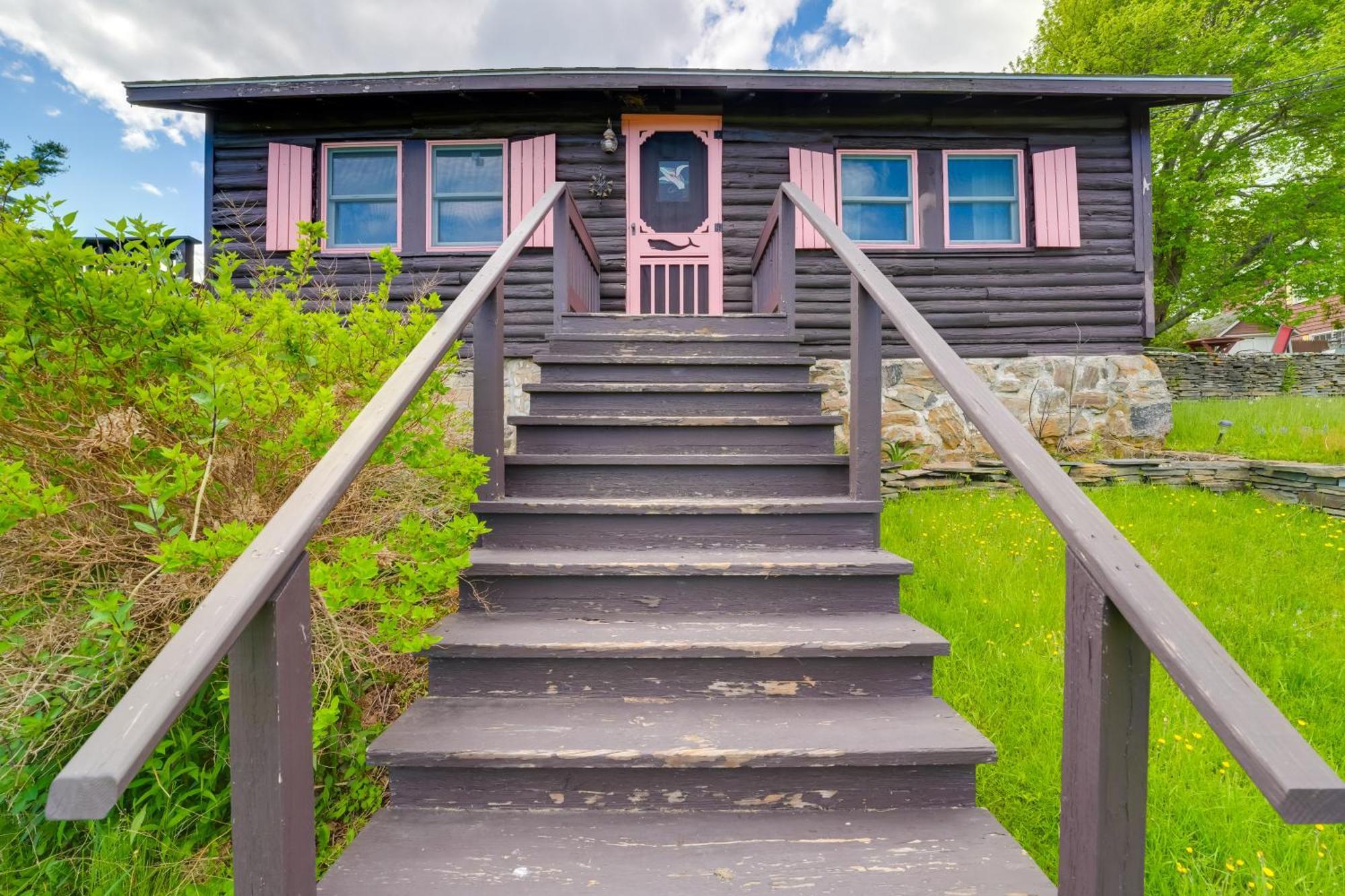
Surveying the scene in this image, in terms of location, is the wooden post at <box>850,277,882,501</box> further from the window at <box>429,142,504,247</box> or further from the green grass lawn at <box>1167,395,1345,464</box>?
the green grass lawn at <box>1167,395,1345,464</box>

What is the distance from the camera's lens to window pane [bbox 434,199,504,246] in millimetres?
5523

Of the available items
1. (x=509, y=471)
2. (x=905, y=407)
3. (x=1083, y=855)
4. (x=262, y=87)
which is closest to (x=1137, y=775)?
(x=1083, y=855)

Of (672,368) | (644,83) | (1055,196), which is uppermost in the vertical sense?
(644,83)

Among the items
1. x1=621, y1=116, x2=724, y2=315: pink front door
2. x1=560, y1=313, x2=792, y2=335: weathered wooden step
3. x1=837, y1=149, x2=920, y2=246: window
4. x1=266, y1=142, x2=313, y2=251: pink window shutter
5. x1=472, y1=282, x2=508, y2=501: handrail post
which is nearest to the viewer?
x1=472, y1=282, x2=508, y2=501: handrail post

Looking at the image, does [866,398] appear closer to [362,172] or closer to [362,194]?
[362,194]

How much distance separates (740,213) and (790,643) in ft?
16.1

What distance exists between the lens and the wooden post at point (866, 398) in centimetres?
212

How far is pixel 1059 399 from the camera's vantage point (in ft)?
18.5

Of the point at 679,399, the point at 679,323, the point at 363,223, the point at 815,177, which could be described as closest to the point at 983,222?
the point at 815,177

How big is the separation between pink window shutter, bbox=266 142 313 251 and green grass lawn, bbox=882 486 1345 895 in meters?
5.85

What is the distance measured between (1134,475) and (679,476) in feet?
15.3

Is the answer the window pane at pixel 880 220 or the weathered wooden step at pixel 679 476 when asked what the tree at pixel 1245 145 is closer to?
the window pane at pixel 880 220

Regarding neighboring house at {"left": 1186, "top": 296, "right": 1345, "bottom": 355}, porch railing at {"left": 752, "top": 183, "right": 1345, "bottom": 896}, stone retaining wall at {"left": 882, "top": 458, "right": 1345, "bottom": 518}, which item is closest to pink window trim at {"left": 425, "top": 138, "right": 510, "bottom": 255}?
stone retaining wall at {"left": 882, "top": 458, "right": 1345, "bottom": 518}

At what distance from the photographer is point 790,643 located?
162 centimetres
